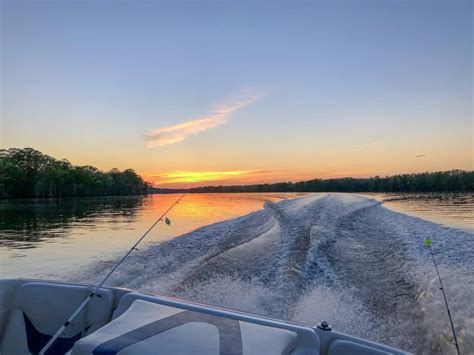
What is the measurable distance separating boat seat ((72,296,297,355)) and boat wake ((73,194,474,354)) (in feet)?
6.93

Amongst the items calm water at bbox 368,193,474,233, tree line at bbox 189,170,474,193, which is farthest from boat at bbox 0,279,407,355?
tree line at bbox 189,170,474,193

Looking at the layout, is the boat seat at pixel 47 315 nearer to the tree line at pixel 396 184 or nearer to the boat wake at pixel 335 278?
the boat wake at pixel 335 278

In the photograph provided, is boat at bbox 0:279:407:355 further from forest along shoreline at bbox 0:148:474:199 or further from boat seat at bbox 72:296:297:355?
forest along shoreline at bbox 0:148:474:199

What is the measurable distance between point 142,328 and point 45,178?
73.2 m

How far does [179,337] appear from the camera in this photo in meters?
1.79

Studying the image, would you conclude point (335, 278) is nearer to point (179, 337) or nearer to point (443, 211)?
point (179, 337)

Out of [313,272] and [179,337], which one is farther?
[313,272]

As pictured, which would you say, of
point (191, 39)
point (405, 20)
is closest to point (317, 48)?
point (405, 20)

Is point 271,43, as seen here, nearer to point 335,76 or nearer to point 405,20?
point 335,76

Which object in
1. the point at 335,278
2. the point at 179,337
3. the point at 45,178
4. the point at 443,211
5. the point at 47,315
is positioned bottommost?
the point at 443,211

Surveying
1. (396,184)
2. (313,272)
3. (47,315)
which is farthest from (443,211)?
(396,184)

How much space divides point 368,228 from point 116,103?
364 inches

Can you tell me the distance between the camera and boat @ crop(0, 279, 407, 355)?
172 cm

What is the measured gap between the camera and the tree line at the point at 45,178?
62.4 m
